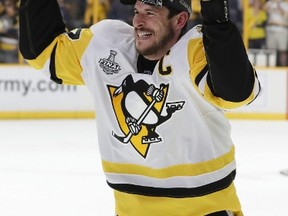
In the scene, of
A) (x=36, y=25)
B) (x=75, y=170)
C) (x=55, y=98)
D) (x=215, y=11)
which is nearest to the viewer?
(x=215, y=11)

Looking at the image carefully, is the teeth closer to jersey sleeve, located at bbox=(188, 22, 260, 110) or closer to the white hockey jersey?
the white hockey jersey

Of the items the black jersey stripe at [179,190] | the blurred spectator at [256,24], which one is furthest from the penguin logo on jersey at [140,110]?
the blurred spectator at [256,24]

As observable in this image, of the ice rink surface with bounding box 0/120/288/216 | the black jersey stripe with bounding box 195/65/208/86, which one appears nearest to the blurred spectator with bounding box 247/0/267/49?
the ice rink surface with bounding box 0/120/288/216

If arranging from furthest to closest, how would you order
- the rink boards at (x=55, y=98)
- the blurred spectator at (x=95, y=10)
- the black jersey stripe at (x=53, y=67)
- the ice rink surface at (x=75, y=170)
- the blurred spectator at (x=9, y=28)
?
1. the blurred spectator at (x=95, y=10)
2. the blurred spectator at (x=9, y=28)
3. the rink boards at (x=55, y=98)
4. the ice rink surface at (x=75, y=170)
5. the black jersey stripe at (x=53, y=67)

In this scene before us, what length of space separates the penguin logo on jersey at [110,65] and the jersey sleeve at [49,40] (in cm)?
10

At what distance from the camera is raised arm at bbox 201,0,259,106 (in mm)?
1512

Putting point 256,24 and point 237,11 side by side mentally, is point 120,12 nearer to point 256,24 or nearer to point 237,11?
point 237,11

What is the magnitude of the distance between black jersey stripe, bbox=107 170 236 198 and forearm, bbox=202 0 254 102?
1.21 ft

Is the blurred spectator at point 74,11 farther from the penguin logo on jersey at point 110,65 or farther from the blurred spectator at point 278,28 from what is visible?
the penguin logo on jersey at point 110,65

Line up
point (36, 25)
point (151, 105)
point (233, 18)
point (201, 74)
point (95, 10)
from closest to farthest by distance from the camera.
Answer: point (201, 74)
point (151, 105)
point (36, 25)
point (233, 18)
point (95, 10)

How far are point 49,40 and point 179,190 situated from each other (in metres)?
0.58

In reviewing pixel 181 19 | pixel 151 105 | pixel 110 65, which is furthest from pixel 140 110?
pixel 181 19

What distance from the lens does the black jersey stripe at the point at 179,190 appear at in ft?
6.04

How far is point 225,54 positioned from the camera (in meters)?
1.52
